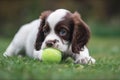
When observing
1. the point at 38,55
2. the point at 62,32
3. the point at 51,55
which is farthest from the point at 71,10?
the point at 51,55

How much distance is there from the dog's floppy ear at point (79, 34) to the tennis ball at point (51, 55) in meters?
0.32

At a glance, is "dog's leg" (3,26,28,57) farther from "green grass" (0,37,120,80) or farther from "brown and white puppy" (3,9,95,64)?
"green grass" (0,37,120,80)

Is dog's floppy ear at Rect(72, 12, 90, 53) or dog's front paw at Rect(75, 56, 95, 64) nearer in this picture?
dog's floppy ear at Rect(72, 12, 90, 53)

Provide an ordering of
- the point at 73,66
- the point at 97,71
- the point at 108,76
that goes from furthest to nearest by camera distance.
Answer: the point at 73,66 < the point at 97,71 < the point at 108,76

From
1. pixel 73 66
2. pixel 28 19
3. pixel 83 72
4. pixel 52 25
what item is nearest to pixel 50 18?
pixel 52 25

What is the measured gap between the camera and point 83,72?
21.6ft

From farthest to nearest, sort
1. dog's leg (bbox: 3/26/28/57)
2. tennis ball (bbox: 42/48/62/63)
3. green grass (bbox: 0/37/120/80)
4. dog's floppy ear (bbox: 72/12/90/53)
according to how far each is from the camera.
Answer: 1. dog's leg (bbox: 3/26/28/57)
2. dog's floppy ear (bbox: 72/12/90/53)
3. tennis ball (bbox: 42/48/62/63)
4. green grass (bbox: 0/37/120/80)

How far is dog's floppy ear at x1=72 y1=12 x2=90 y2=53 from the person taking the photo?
7.67 m

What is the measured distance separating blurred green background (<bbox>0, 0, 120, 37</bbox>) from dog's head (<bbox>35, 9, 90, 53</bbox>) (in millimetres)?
10183

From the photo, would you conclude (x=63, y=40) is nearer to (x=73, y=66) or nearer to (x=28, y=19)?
(x=73, y=66)

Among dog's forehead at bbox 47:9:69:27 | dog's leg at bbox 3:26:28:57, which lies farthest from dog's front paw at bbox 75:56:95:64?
dog's leg at bbox 3:26:28:57

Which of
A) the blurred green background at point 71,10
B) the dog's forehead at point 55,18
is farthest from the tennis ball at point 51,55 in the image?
the blurred green background at point 71,10

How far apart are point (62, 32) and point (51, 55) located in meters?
0.39

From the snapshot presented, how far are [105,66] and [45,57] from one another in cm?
87
